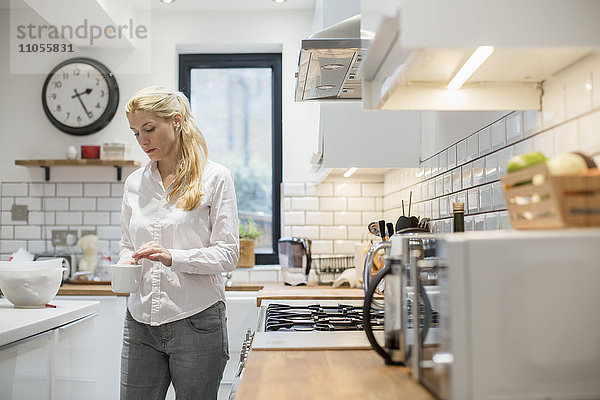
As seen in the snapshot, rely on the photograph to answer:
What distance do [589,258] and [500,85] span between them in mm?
587

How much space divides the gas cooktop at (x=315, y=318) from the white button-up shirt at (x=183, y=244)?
240 mm

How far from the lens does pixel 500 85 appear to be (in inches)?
52.7

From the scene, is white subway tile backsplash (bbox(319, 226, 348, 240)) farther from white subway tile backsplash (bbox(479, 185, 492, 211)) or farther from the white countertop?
white subway tile backsplash (bbox(479, 185, 492, 211))

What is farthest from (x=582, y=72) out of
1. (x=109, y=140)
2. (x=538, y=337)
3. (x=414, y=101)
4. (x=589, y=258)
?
(x=109, y=140)

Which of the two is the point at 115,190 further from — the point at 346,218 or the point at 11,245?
the point at 346,218

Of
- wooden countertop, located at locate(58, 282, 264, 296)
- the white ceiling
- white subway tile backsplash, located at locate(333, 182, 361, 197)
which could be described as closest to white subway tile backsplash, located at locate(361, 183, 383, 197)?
white subway tile backsplash, located at locate(333, 182, 361, 197)

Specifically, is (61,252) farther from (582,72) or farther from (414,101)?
(582,72)

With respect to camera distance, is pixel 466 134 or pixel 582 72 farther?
pixel 466 134

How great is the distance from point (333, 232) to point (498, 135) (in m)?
2.18

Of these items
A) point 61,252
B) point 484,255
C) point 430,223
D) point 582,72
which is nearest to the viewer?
A: point 484,255

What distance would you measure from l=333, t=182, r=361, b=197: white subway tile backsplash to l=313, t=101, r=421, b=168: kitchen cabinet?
988mm

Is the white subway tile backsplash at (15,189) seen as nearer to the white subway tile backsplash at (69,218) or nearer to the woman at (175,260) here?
the white subway tile backsplash at (69,218)

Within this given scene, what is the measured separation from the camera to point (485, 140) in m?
1.75

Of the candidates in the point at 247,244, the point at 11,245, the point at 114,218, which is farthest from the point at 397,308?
the point at 11,245
